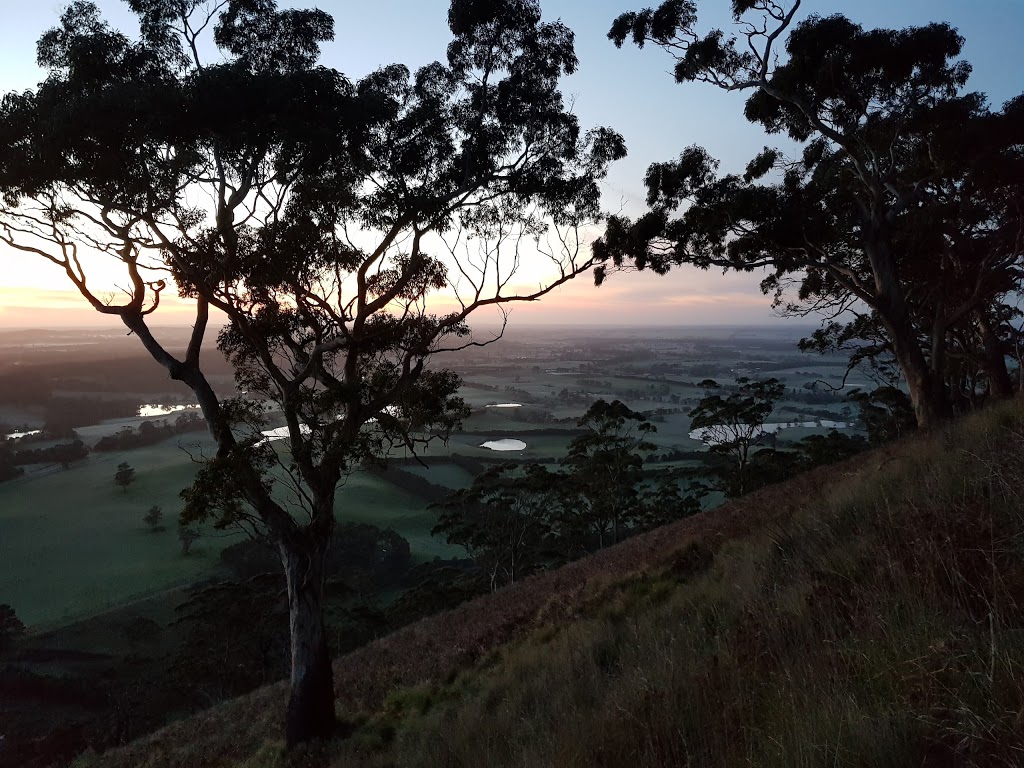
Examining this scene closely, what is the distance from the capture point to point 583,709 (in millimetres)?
4020

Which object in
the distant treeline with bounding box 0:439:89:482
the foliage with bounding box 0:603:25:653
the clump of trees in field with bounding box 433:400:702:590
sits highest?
the clump of trees in field with bounding box 433:400:702:590

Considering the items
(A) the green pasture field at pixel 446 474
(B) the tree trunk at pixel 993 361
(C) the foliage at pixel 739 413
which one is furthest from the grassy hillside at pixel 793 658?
(A) the green pasture field at pixel 446 474

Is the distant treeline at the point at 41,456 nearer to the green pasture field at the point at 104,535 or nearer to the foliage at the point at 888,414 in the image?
the green pasture field at the point at 104,535

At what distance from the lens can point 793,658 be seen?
10.4ft

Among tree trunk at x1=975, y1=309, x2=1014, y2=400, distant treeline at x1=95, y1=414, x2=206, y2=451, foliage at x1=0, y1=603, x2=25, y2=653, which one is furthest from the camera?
distant treeline at x1=95, y1=414, x2=206, y2=451

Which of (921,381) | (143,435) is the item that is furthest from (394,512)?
(921,381)

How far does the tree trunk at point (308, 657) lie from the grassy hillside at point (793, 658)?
1.38 feet

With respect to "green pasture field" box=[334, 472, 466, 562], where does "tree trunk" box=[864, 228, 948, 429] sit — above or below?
above


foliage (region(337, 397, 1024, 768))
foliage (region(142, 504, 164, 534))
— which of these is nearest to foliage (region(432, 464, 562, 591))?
A: foliage (region(337, 397, 1024, 768))

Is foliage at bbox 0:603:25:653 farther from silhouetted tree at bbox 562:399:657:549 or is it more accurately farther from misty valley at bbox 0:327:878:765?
silhouetted tree at bbox 562:399:657:549

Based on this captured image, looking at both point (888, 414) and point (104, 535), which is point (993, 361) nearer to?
point (888, 414)

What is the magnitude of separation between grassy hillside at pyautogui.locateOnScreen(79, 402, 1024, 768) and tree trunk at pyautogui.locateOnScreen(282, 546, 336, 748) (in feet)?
1.38

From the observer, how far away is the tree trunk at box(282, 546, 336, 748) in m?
7.67

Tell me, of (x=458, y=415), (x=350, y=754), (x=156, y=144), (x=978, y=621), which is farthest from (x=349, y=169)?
(x=978, y=621)
